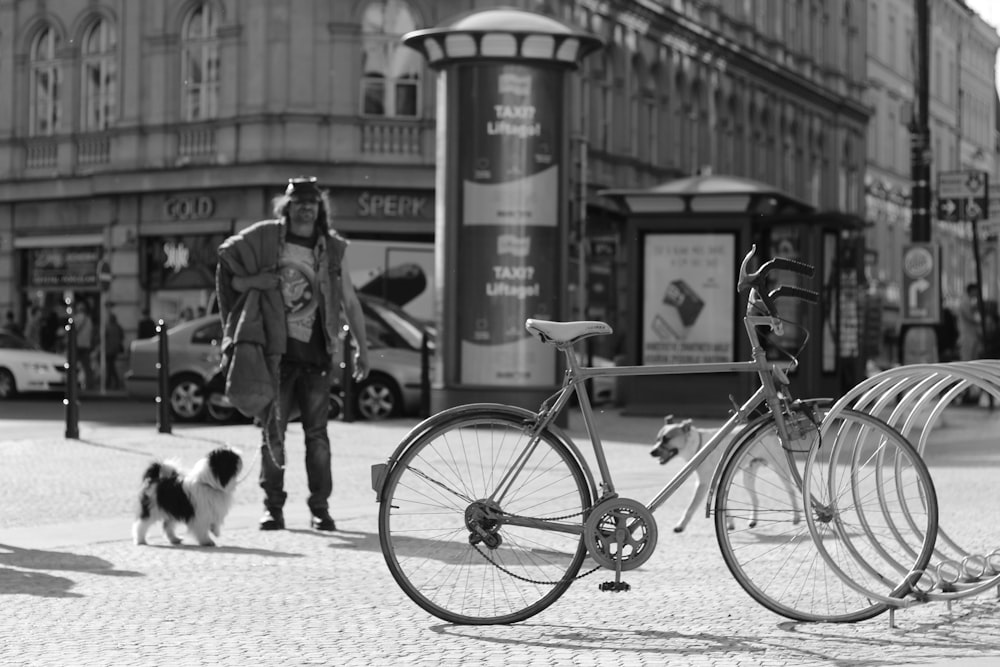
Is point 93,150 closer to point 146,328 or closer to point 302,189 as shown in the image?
point 146,328

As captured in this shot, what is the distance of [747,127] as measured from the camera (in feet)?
168

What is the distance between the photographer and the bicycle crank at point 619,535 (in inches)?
246

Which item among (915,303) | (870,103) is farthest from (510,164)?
(870,103)

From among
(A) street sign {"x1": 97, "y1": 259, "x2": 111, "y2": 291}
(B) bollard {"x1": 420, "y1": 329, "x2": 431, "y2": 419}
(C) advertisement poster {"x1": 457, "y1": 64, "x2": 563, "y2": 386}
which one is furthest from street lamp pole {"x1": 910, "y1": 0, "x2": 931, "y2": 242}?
(A) street sign {"x1": 97, "y1": 259, "x2": 111, "y2": 291}

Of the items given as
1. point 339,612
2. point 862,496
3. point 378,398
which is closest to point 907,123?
point 378,398

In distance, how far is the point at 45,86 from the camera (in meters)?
39.6

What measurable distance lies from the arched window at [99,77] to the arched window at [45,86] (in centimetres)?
92

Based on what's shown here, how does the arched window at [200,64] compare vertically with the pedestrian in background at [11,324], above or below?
above

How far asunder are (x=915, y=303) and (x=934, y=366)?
17.6 meters

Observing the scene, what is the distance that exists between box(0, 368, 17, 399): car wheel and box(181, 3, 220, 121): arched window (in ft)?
27.0

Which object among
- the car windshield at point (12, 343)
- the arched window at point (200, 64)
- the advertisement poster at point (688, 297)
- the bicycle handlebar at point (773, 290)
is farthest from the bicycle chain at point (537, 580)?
the arched window at point (200, 64)

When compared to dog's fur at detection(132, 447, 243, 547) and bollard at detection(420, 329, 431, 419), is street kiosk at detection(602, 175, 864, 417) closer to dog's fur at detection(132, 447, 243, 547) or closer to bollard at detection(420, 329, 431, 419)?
bollard at detection(420, 329, 431, 419)

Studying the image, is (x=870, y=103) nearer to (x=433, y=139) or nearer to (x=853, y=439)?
(x=433, y=139)

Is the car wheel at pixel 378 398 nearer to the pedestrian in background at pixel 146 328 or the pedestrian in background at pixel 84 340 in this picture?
the pedestrian in background at pixel 84 340
